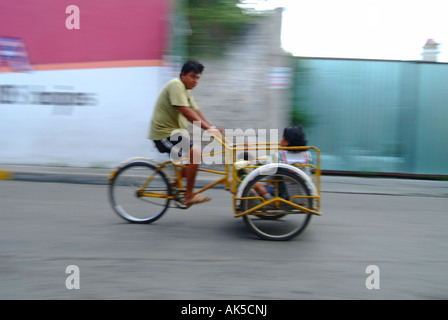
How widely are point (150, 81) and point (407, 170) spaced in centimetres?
535

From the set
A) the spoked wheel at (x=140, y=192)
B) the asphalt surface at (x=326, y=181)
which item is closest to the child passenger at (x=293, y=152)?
the spoked wheel at (x=140, y=192)

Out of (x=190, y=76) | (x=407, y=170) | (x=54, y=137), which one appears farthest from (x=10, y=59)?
(x=407, y=170)

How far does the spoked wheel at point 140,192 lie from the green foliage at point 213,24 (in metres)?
3.43

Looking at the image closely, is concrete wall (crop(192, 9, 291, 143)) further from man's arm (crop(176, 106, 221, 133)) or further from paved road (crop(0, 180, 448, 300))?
man's arm (crop(176, 106, 221, 133))

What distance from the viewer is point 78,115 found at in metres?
7.41

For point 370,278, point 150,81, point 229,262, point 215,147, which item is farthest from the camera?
point 150,81

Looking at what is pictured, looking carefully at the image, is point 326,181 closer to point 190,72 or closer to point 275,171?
point 275,171

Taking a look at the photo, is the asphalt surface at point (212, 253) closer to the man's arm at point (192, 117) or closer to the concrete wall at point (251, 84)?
the man's arm at point (192, 117)

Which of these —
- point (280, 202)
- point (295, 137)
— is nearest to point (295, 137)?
point (295, 137)

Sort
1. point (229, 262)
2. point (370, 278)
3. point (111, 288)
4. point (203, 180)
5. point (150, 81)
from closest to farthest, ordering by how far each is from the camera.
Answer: point (111, 288) < point (370, 278) < point (229, 262) < point (203, 180) < point (150, 81)

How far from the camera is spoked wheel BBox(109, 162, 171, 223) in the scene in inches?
168

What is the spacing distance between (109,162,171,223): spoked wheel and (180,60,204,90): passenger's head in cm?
99

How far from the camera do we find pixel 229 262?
3375 mm
